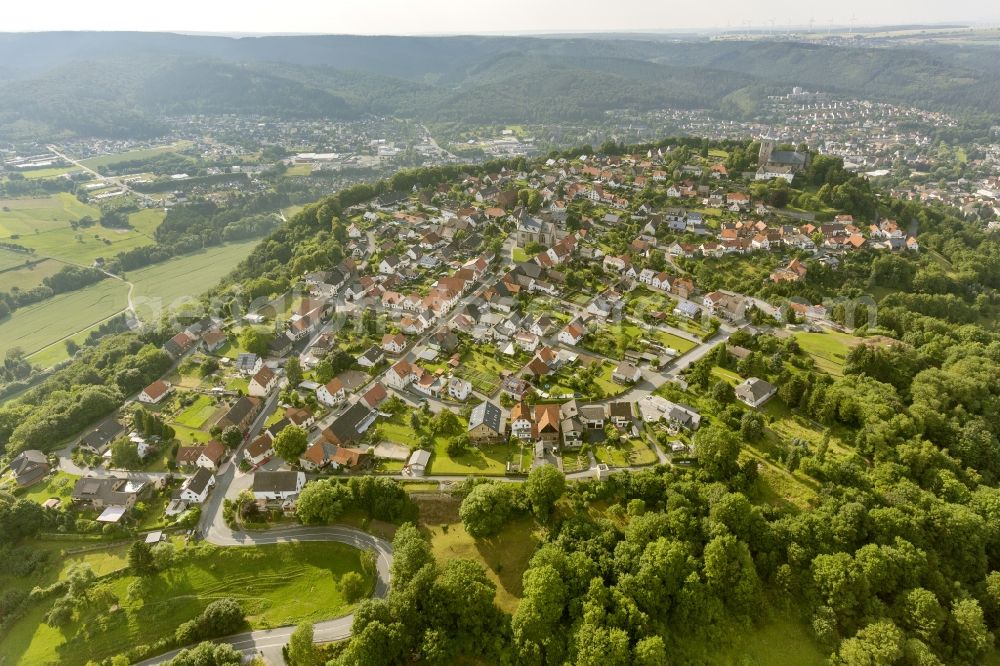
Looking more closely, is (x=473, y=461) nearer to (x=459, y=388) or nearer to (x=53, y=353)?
(x=459, y=388)

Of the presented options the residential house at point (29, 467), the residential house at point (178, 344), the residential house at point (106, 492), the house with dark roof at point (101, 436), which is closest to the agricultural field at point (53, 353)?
the residential house at point (178, 344)

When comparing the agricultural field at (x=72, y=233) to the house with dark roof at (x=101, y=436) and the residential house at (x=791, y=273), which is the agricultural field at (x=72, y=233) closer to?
the house with dark roof at (x=101, y=436)

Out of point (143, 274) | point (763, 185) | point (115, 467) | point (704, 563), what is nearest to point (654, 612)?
point (704, 563)

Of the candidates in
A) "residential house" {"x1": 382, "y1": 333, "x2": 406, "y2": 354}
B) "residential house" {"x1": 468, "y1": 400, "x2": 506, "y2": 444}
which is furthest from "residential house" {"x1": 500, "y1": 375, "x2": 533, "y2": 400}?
"residential house" {"x1": 382, "y1": 333, "x2": 406, "y2": 354}

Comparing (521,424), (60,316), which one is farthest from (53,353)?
(521,424)

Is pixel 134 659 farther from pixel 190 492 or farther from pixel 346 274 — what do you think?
pixel 346 274

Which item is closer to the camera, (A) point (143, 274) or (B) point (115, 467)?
(B) point (115, 467)
